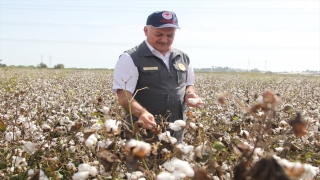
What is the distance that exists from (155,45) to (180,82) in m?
0.39

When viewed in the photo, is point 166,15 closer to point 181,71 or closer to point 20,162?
point 181,71

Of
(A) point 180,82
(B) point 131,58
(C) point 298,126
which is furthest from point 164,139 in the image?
(A) point 180,82

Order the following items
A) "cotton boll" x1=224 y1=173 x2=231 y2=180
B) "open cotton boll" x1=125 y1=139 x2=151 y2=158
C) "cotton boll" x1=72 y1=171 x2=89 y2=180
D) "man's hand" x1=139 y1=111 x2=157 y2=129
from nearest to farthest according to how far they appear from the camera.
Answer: "open cotton boll" x1=125 y1=139 x2=151 y2=158 < "cotton boll" x1=72 y1=171 x2=89 y2=180 < "cotton boll" x1=224 y1=173 x2=231 y2=180 < "man's hand" x1=139 y1=111 x2=157 y2=129

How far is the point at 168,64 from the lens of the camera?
2.81 meters

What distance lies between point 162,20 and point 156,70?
0.37m

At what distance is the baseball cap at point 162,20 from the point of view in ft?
8.50

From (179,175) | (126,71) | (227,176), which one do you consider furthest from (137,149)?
(126,71)

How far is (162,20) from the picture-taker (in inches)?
102

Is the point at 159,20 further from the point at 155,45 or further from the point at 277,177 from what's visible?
the point at 277,177

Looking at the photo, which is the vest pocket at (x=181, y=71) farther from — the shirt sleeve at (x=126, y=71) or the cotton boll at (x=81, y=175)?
the cotton boll at (x=81, y=175)

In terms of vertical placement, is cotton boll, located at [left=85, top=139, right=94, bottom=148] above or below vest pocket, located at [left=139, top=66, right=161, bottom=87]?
below

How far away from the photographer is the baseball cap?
2592 mm

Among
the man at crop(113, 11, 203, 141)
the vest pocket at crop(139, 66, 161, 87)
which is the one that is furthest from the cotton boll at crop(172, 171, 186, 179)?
the vest pocket at crop(139, 66, 161, 87)

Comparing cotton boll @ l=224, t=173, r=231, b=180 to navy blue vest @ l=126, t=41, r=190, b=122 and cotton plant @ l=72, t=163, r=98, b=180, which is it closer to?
cotton plant @ l=72, t=163, r=98, b=180
